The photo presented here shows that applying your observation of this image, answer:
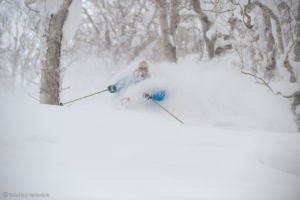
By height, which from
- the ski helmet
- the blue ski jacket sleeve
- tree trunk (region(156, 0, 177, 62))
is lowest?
the blue ski jacket sleeve

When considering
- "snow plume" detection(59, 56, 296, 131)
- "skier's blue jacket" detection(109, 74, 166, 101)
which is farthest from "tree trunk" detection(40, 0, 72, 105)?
"snow plume" detection(59, 56, 296, 131)

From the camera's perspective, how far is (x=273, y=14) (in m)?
3.24

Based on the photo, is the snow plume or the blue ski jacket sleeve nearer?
the snow plume

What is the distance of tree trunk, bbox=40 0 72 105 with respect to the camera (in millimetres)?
3809

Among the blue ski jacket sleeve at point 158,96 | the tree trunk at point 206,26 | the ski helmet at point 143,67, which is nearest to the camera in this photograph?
the blue ski jacket sleeve at point 158,96

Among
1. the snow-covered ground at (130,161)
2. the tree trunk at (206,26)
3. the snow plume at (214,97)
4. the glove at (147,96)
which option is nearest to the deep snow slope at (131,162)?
the snow-covered ground at (130,161)

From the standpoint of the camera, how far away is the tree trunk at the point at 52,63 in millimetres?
3809

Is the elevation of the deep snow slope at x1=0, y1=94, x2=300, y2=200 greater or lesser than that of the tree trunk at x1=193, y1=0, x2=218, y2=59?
lesser

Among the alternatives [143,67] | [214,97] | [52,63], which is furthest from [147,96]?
[52,63]

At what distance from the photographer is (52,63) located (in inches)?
151

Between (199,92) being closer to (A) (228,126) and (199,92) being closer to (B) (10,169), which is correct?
(A) (228,126)

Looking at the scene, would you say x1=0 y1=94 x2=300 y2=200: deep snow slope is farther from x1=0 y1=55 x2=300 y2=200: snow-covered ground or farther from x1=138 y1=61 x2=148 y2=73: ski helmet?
x1=138 y1=61 x2=148 y2=73: ski helmet

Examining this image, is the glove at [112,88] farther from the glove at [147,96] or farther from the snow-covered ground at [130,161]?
the snow-covered ground at [130,161]

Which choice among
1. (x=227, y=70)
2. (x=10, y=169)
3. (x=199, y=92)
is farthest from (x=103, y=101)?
(x=10, y=169)
